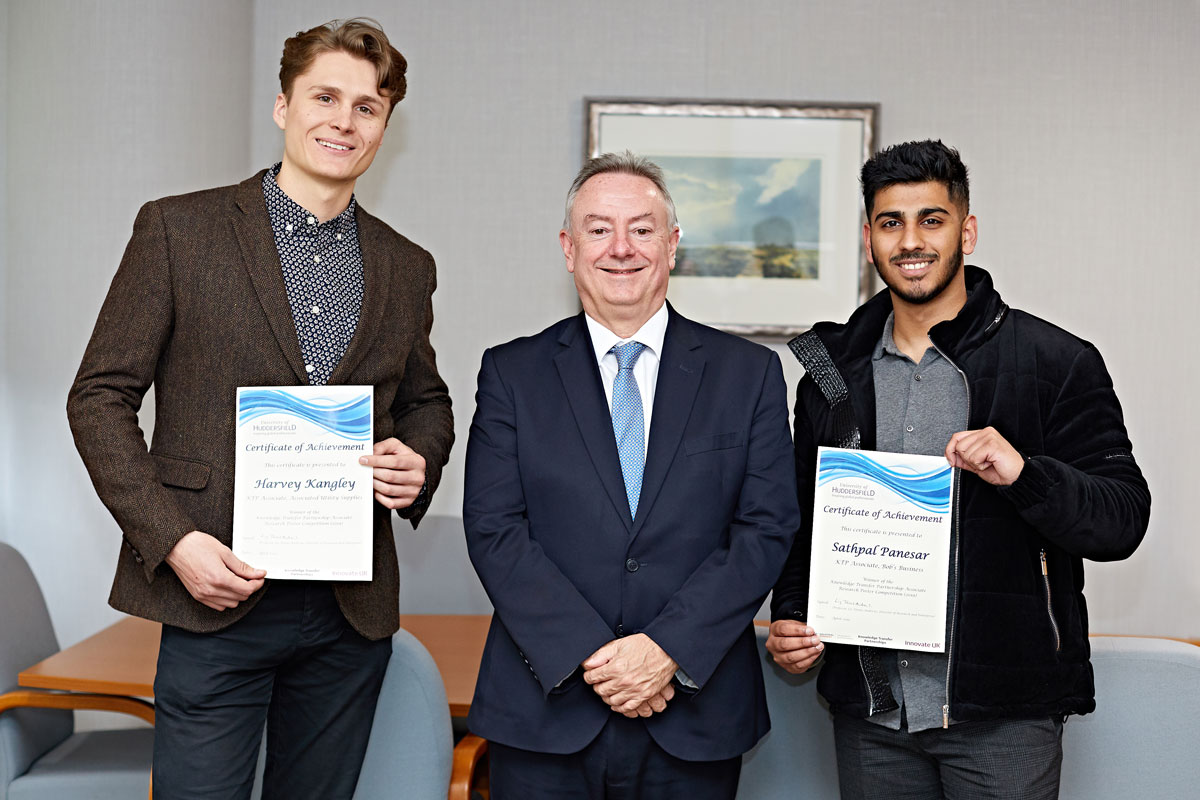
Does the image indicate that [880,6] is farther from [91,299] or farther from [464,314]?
[91,299]

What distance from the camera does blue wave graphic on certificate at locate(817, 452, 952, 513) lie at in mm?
1794

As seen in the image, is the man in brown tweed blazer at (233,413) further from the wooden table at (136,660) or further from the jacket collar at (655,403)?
the wooden table at (136,660)

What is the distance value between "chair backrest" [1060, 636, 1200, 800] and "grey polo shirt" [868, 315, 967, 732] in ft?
1.24

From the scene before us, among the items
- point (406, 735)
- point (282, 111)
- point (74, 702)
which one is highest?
point (282, 111)

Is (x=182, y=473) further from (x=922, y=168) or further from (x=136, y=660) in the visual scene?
(x=922, y=168)

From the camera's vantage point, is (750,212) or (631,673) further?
(750,212)

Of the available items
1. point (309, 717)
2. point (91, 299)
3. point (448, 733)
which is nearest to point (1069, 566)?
point (448, 733)

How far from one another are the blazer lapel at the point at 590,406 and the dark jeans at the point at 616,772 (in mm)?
367

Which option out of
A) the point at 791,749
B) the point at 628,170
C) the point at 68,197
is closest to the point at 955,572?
the point at 791,749

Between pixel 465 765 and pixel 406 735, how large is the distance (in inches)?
8.3

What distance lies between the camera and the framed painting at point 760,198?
3633 millimetres

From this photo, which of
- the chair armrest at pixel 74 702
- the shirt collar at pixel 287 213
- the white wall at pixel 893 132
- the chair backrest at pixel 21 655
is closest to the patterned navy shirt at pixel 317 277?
the shirt collar at pixel 287 213

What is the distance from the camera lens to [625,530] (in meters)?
1.76

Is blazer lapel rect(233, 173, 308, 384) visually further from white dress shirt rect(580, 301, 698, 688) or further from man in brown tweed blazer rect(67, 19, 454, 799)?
white dress shirt rect(580, 301, 698, 688)
